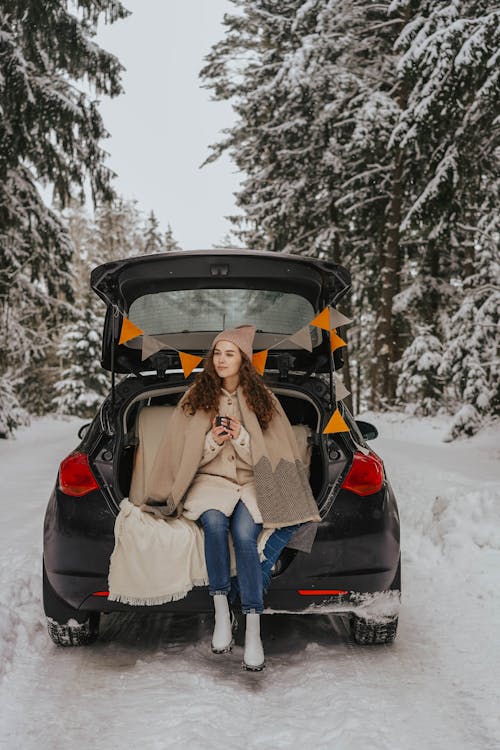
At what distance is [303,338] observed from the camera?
4.25m

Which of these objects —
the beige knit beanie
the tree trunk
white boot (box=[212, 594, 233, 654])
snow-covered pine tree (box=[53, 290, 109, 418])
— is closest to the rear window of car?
the beige knit beanie

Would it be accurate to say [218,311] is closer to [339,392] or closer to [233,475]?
[339,392]

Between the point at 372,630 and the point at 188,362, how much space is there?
1831 millimetres

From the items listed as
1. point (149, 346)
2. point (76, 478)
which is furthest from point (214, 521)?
point (149, 346)

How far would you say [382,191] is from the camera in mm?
19219

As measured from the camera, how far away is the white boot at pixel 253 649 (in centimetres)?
324

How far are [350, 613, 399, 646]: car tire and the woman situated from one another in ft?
1.86

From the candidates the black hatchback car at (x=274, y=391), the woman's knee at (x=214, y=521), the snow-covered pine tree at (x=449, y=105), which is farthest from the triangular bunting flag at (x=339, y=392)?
the snow-covered pine tree at (x=449, y=105)

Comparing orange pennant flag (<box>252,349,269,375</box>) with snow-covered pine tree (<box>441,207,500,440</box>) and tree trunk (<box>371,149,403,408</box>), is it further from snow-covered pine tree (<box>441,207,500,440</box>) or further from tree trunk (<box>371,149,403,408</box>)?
tree trunk (<box>371,149,403,408</box>)

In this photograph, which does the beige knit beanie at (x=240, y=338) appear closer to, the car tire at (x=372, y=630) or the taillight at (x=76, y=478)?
the taillight at (x=76, y=478)

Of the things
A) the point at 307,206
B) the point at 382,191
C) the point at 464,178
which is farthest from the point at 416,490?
the point at 307,206

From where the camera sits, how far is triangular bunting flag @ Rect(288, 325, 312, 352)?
4.23 meters

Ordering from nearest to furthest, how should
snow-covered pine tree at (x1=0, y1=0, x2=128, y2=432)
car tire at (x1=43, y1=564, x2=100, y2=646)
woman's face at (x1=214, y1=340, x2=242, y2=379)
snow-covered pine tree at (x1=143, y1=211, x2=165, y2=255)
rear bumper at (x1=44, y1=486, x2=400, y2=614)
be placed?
rear bumper at (x1=44, y1=486, x2=400, y2=614) < car tire at (x1=43, y1=564, x2=100, y2=646) < woman's face at (x1=214, y1=340, x2=242, y2=379) < snow-covered pine tree at (x1=0, y1=0, x2=128, y2=432) < snow-covered pine tree at (x1=143, y1=211, x2=165, y2=255)

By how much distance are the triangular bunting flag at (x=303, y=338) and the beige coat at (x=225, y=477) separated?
677 mm
